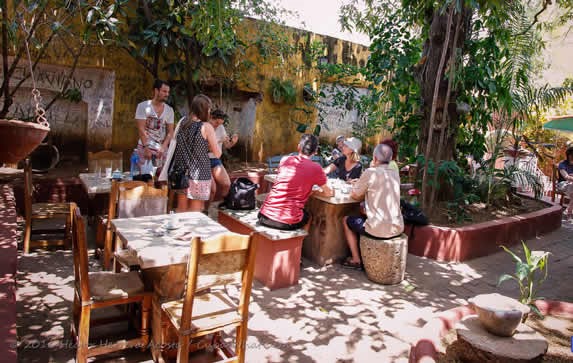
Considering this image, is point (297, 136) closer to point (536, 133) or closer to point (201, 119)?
point (201, 119)

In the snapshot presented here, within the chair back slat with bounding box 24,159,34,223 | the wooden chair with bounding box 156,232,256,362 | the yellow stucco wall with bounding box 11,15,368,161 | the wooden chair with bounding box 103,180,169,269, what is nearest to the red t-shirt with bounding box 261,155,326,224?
the wooden chair with bounding box 103,180,169,269

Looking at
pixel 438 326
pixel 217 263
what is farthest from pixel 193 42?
pixel 438 326

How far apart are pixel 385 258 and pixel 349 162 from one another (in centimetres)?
172

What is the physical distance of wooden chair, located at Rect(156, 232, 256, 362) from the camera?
258 cm

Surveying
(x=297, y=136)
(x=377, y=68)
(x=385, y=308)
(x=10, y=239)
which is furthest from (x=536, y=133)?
(x=10, y=239)

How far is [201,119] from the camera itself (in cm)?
475

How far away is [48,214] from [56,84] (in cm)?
345

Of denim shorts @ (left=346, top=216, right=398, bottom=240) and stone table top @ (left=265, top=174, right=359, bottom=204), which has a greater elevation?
stone table top @ (left=265, top=174, right=359, bottom=204)

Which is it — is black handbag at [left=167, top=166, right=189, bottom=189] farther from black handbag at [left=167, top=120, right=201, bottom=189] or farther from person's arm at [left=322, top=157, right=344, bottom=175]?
person's arm at [left=322, top=157, right=344, bottom=175]

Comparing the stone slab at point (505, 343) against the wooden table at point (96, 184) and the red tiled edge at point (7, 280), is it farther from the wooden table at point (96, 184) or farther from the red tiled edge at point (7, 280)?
the wooden table at point (96, 184)

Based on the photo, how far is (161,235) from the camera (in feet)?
10.7

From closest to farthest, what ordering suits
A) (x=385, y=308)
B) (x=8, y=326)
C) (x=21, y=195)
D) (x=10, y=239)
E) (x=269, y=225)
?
(x=8, y=326)
(x=10, y=239)
(x=385, y=308)
(x=269, y=225)
(x=21, y=195)

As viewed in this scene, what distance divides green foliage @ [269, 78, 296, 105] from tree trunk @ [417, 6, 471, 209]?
358 centimetres

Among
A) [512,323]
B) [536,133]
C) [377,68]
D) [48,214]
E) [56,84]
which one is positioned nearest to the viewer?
[512,323]
